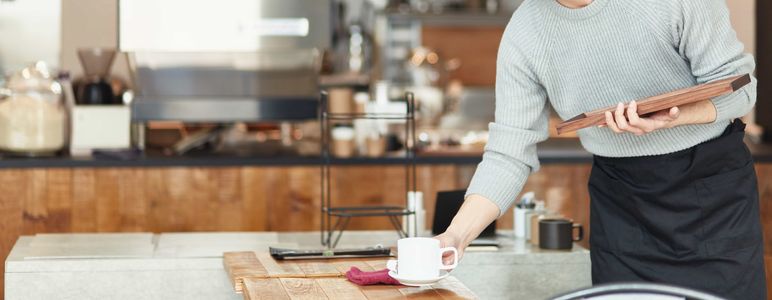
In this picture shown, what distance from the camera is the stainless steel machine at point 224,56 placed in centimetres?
→ 457

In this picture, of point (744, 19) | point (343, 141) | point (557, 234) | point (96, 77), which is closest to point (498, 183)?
point (557, 234)

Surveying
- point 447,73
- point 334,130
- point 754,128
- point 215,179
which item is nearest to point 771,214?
point 754,128

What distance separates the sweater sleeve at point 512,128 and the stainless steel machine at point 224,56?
253 cm

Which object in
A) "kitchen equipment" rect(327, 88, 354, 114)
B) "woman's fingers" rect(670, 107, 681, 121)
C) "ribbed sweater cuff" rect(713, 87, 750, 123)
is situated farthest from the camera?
"kitchen equipment" rect(327, 88, 354, 114)

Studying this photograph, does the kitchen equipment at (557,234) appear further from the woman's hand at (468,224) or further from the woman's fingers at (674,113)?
the woman's fingers at (674,113)

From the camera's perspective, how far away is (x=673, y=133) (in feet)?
6.90

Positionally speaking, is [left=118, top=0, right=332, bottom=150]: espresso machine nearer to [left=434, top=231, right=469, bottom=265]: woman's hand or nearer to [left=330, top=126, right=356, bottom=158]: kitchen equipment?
[left=330, top=126, right=356, bottom=158]: kitchen equipment

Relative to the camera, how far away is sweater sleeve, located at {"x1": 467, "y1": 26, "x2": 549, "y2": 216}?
2.16m

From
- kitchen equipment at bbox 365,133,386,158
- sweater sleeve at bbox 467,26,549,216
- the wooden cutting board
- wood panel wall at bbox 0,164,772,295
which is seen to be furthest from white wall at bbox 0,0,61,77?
sweater sleeve at bbox 467,26,549,216

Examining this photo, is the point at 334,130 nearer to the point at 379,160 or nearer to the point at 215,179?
the point at 379,160

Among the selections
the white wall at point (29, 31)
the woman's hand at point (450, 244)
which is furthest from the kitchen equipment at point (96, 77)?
the woman's hand at point (450, 244)

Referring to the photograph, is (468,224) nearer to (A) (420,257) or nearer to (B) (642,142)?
(A) (420,257)

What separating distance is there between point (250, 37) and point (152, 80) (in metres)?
0.57

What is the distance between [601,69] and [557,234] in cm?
82
